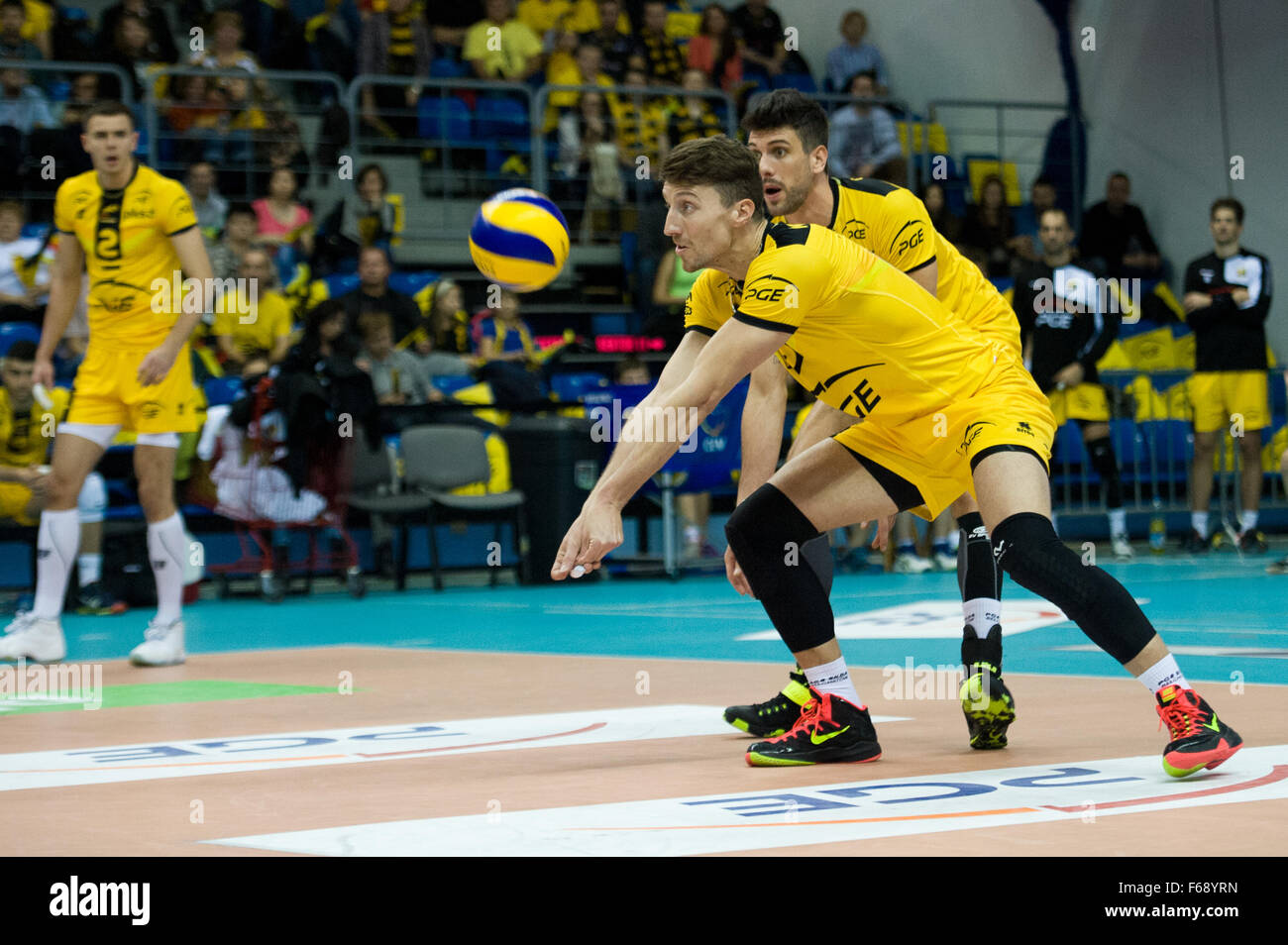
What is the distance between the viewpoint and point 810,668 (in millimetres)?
5316

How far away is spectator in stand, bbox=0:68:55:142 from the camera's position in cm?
1520

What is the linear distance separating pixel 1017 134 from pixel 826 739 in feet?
55.2

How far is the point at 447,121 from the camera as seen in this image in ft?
58.1

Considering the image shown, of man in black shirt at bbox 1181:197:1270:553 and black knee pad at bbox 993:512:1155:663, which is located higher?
man in black shirt at bbox 1181:197:1270:553

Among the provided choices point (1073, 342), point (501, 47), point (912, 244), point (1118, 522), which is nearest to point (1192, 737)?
point (912, 244)

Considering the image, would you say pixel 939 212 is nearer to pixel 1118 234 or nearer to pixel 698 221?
pixel 1118 234

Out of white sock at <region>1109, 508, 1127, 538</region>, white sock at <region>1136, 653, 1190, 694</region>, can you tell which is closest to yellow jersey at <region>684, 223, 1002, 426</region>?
white sock at <region>1136, 653, 1190, 694</region>

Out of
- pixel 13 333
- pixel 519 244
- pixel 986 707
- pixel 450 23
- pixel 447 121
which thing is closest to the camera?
pixel 986 707

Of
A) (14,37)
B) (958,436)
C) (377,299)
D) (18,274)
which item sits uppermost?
(14,37)

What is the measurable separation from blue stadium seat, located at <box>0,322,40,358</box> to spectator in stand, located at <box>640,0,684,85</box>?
7.78 meters

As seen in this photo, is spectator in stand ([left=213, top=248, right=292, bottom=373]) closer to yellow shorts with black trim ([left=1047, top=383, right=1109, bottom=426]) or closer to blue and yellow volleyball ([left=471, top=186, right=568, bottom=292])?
yellow shorts with black trim ([left=1047, top=383, right=1109, bottom=426])

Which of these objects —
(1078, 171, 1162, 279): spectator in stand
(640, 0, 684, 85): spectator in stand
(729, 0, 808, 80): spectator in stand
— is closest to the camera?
(640, 0, 684, 85): spectator in stand

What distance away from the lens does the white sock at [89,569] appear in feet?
40.9

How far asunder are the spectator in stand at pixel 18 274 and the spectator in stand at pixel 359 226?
8.32ft
